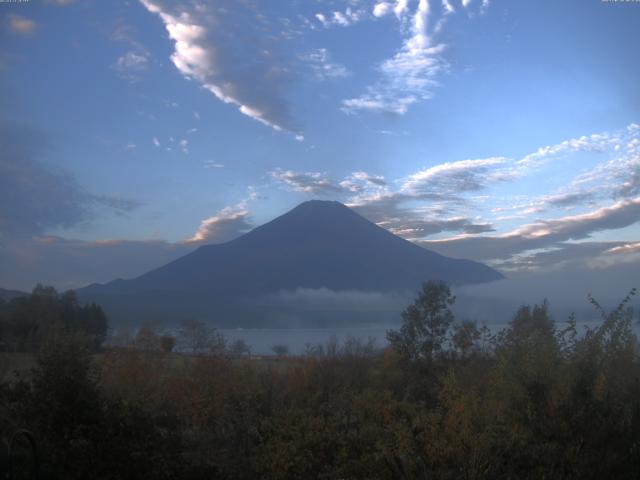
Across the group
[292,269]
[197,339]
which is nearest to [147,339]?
[197,339]

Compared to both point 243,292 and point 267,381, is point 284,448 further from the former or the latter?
point 243,292

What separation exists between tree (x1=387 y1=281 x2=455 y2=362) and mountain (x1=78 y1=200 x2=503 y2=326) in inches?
2126

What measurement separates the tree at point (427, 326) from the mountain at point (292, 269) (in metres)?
54.0

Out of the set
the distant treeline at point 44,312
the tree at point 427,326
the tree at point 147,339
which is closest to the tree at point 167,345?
the tree at point 147,339

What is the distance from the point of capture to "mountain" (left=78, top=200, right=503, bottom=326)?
94.6 metres

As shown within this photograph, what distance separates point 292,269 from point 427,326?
8929cm

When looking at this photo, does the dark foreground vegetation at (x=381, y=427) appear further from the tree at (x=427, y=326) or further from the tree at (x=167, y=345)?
the tree at (x=427, y=326)

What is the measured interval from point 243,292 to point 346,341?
249ft

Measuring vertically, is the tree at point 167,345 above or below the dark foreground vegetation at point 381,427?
above

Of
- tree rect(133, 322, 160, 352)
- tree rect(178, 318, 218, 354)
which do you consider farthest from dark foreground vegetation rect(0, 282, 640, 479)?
tree rect(133, 322, 160, 352)

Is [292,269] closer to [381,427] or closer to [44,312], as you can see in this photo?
[44,312]

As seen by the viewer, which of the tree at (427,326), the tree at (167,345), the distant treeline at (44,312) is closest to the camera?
the tree at (167,345)

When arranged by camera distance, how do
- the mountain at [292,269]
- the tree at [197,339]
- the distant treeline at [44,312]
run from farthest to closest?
the mountain at [292,269]
the distant treeline at [44,312]
the tree at [197,339]

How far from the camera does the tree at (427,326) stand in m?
24.6
